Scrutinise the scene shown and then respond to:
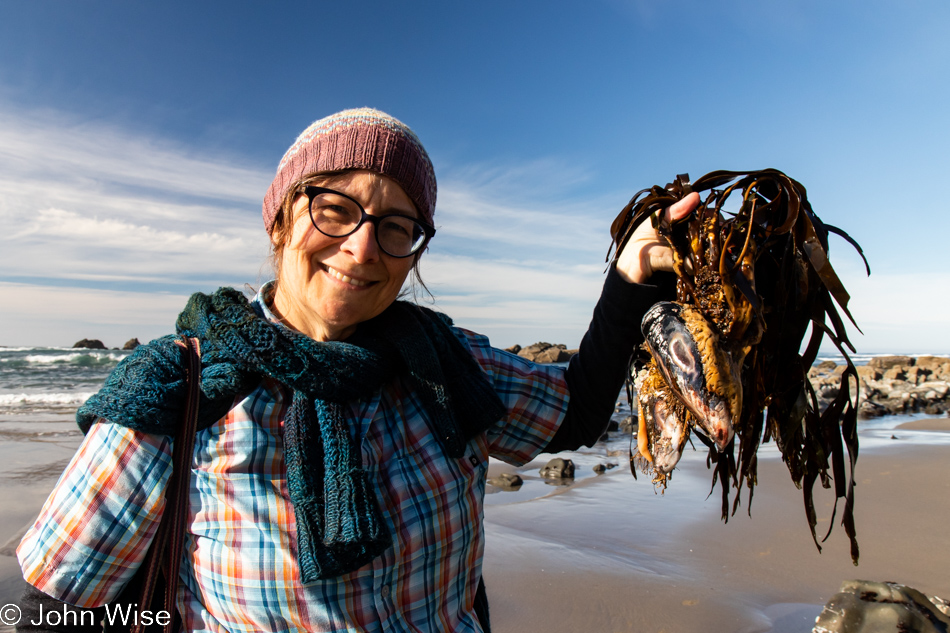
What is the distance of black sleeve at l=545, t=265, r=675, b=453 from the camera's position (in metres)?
1.50

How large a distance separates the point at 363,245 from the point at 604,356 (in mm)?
777

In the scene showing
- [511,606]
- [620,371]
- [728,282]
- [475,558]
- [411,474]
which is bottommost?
[511,606]

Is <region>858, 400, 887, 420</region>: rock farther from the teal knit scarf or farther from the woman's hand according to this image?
the teal knit scarf

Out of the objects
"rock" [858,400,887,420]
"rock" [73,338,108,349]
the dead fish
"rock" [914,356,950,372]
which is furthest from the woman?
"rock" [73,338,108,349]

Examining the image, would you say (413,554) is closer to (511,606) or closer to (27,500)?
(511,606)

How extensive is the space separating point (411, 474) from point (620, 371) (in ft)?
2.27

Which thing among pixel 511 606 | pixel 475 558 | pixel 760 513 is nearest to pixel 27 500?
pixel 511 606

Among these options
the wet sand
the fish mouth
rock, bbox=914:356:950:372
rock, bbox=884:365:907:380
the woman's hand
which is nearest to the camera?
the fish mouth

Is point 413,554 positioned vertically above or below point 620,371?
below

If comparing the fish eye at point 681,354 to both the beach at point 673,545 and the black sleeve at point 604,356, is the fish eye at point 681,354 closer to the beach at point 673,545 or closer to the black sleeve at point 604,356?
the black sleeve at point 604,356

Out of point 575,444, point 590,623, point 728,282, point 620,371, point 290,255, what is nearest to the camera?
point 728,282

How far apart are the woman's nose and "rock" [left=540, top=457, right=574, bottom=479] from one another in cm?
566

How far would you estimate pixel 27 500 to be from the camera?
5191 millimetres

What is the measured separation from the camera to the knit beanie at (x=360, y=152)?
4.92 ft
